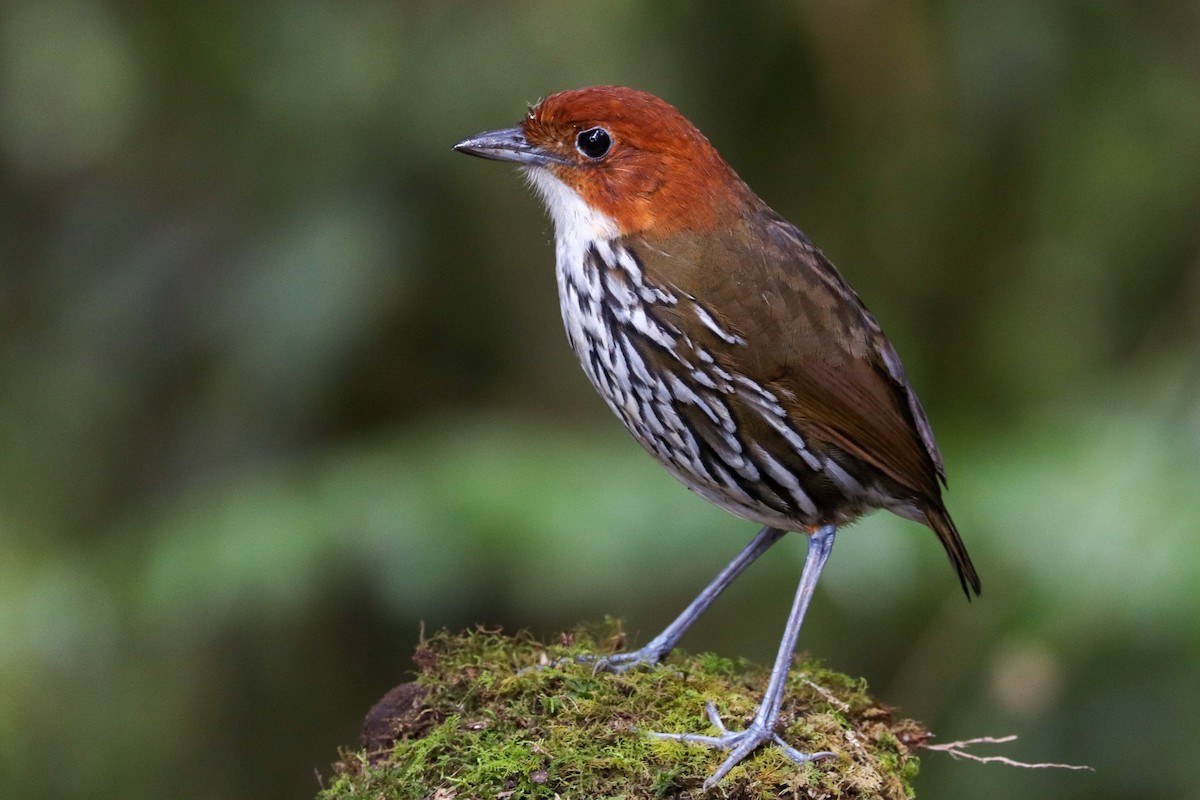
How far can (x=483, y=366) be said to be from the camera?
659 centimetres

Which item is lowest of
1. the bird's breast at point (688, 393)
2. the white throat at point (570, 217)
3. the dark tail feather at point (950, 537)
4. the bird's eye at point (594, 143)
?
the dark tail feather at point (950, 537)

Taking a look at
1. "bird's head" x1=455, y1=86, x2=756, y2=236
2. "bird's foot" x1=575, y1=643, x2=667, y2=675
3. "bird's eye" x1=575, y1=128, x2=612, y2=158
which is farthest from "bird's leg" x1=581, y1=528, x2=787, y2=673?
"bird's eye" x1=575, y1=128, x2=612, y2=158

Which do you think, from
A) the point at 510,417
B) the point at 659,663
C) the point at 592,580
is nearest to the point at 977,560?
the point at 592,580

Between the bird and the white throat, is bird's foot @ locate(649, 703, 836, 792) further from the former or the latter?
the white throat

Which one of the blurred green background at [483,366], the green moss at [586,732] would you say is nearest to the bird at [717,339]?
the green moss at [586,732]

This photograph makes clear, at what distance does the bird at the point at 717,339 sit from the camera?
355 cm

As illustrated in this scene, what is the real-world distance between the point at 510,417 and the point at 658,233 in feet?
9.71

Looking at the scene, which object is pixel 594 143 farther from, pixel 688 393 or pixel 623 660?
pixel 623 660

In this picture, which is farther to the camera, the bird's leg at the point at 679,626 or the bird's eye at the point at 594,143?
the bird's eye at the point at 594,143

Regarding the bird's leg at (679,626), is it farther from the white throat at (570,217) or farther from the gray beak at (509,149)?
the gray beak at (509,149)

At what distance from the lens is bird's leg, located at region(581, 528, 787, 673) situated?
3602mm

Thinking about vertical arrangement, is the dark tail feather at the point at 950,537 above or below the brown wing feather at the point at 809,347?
below

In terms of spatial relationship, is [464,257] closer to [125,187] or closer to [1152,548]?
[125,187]

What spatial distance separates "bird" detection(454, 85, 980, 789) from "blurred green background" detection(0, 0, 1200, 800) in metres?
1.08
